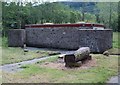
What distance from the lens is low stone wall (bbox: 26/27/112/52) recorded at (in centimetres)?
1629

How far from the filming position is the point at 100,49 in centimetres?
1617

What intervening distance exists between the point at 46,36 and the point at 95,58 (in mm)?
9111

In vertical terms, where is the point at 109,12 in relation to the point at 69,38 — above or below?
above

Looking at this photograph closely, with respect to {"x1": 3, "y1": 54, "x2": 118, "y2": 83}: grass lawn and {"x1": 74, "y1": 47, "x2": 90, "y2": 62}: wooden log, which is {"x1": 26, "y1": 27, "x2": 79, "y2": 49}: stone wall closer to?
{"x1": 74, "y1": 47, "x2": 90, "y2": 62}: wooden log

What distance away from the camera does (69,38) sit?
1941cm

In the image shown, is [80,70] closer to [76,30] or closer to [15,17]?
[76,30]

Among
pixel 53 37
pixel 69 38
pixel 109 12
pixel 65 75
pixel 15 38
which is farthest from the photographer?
pixel 109 12

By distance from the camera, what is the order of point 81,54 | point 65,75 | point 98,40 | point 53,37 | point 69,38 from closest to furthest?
point 65,75 → point 81,54 → point 98,40 → point 69,38 → point 53,37

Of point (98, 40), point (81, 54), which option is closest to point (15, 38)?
point (98, 40)

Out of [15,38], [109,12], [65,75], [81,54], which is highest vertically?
[109,12]

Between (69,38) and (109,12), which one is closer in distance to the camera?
(69,38)

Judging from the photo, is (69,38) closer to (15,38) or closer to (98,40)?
(98,40)

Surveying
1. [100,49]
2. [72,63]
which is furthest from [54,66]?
[100,49]

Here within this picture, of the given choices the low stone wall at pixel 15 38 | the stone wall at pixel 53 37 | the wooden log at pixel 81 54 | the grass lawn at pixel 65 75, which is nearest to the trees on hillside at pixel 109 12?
the stone wall at pixel 53 37
